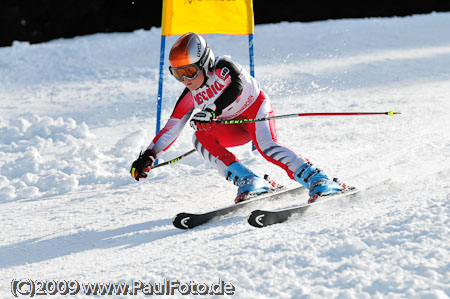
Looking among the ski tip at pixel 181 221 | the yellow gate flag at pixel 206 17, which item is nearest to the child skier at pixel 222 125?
the ski tip at pixel 181 221

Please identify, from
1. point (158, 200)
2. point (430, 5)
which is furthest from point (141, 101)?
point (430, 5)

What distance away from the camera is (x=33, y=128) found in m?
6.23

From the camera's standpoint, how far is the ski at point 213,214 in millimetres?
3672

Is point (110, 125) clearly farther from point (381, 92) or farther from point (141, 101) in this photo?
point (381, 92)

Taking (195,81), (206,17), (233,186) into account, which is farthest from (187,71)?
(206,17)

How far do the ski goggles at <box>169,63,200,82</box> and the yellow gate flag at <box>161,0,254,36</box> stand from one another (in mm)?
1530

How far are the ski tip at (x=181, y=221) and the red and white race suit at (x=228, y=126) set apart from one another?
0.59 meters

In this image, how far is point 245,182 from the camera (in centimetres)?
404

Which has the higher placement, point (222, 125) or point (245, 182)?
point (222, 125)

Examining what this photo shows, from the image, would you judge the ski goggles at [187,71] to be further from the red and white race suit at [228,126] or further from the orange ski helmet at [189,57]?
the red and white race suit at [228,126]

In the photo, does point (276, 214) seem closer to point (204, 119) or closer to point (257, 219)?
point (257, 219)

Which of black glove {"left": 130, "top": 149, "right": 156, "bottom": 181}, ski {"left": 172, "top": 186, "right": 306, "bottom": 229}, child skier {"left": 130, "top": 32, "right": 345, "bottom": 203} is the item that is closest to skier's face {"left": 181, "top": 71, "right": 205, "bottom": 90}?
child skier {"left": 130, "top": 32, "right": 345, "bottom": 203}

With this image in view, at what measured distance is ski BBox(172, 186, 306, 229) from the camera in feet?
12.0

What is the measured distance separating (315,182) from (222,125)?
796mm
